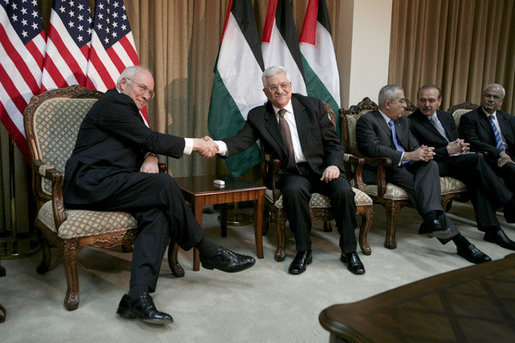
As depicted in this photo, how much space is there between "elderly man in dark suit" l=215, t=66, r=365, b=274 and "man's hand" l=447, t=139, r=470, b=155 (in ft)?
3.35

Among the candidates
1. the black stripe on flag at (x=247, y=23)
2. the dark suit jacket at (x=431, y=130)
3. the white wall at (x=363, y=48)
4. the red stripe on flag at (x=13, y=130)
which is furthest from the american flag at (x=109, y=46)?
the dark suit jacket at (x=431, y=130)

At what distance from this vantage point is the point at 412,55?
468 centimetres

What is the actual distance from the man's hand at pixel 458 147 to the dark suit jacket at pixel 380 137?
9.9 inches

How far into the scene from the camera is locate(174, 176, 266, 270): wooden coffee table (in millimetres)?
2504

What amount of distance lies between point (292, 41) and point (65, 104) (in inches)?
80.5

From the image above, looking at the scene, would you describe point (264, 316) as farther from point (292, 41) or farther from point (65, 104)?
point (292, 41)

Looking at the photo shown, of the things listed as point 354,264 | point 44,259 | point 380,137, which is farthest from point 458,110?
point 44,259

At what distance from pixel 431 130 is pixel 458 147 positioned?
12.9 inches

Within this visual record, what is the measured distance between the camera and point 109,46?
3068 millimetres

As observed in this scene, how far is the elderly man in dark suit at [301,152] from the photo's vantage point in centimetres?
266

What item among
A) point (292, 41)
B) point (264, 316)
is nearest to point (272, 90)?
point (292, 41)

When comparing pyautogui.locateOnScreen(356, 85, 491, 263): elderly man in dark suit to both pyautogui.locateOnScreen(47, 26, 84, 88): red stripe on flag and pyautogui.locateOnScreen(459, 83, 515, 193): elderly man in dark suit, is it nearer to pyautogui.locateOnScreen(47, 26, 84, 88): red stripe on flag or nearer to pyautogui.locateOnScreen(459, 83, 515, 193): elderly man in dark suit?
pyautogui.locateOnScreen(459, 83, 515, 193): elderly man in dark suit

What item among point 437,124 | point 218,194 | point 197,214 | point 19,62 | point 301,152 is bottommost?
point 197,214

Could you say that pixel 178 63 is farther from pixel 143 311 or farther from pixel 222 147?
pixel 143 311
